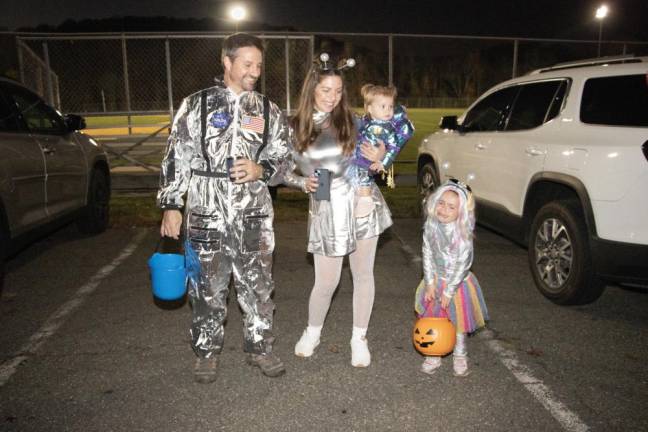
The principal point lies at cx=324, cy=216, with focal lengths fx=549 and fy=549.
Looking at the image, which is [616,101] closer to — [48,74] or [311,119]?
[311,119]

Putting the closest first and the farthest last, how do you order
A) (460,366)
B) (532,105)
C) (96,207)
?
1. (460,366)
2. (532,105)
3. (96,207)

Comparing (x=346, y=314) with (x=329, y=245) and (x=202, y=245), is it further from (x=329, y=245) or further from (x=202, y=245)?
(x=202, y=245)

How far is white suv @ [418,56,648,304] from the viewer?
3.79 m

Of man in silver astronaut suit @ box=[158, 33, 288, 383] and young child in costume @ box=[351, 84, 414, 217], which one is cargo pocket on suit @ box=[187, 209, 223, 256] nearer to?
man in silver astronaut suit @ box=[158, 33, 288, 383]

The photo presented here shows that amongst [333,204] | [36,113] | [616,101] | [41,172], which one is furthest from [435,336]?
[36,113]

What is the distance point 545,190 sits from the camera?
15.7 feet

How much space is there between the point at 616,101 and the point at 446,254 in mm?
2028

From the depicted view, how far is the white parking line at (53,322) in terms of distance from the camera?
3498 millimetres

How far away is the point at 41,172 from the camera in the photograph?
17.2 feet

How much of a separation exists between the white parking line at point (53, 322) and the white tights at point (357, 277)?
195 cm

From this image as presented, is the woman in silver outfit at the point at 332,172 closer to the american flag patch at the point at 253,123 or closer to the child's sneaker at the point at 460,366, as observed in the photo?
the american flag patch at the point at 253,123

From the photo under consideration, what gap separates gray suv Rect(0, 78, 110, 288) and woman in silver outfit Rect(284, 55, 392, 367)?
276 centimetres

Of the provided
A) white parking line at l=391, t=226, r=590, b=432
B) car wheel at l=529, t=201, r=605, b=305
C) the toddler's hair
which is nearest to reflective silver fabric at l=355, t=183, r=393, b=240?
the toddler's hair

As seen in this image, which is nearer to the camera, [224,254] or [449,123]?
[224,254]
